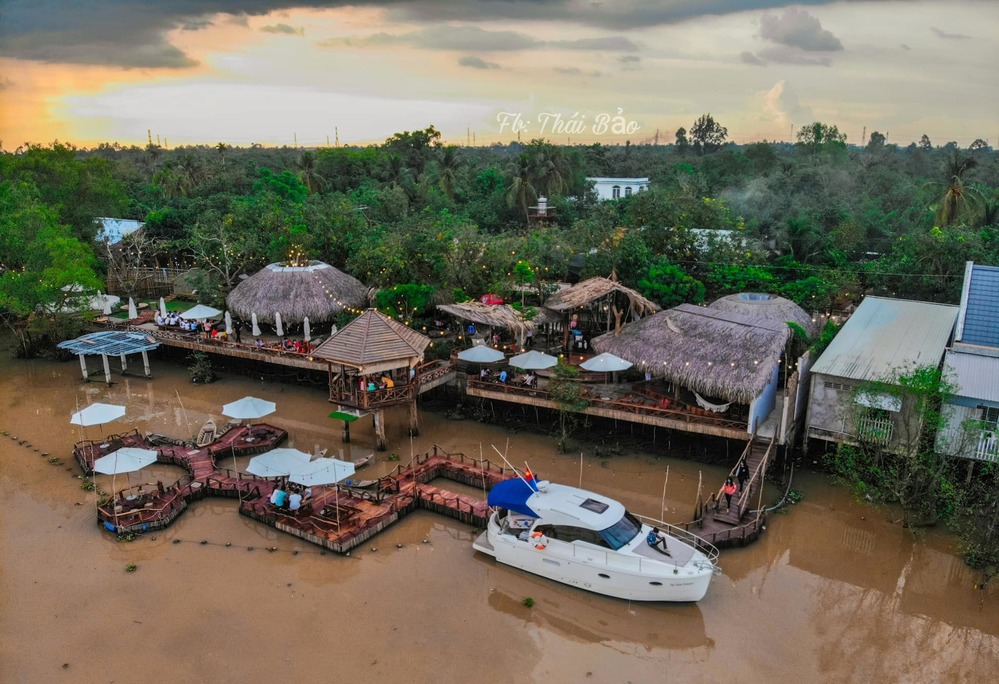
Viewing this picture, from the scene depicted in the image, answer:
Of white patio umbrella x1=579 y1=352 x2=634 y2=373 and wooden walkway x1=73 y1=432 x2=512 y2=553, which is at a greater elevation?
white patio umbrella x1=579 y1=352 x2=634 y2=373

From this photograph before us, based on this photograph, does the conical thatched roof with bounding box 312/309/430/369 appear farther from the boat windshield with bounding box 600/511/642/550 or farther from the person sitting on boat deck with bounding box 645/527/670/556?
the person sitting on boat deck with bounding box 645/527/670/556

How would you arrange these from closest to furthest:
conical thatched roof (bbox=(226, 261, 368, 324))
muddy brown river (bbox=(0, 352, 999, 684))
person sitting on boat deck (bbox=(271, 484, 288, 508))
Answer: muddy brown river (bbox=(0, 352, 999, 684)) < person sitting on boat deck (bbox=(271, 484, 288, 508)) < conical thatched roof (bbox=(226, 261, 368, 324))

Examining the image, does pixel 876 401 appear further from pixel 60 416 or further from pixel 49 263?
pixel 49 263

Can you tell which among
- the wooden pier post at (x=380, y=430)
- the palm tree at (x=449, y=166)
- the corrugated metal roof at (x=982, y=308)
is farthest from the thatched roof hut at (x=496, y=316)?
the palm tree at (x=449, y=166)

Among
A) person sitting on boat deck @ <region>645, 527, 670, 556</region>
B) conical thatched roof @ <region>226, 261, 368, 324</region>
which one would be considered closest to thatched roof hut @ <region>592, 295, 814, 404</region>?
person sitting on boat deck @ <region>645, 527, 670, 556</region>

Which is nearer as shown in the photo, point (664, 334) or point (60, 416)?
point (664, 334)

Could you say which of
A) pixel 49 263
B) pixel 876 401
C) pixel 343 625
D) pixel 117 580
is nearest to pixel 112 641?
pixel 117 580
